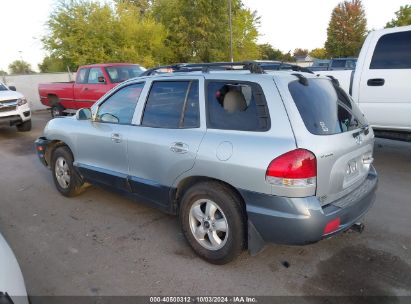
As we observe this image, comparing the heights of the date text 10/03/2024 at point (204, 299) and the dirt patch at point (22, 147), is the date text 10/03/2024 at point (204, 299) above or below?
above

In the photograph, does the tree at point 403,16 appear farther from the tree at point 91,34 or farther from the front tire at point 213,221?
the front tire at point 213,221

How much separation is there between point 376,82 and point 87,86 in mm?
8072

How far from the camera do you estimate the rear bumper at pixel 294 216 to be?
2605 millimetres

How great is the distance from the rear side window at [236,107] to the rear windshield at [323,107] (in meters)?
0.28

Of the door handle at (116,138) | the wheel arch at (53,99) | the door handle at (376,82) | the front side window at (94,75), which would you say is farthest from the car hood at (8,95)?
the door handle at (376,82)

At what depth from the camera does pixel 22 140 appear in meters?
9.60

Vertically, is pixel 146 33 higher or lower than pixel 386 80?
higher

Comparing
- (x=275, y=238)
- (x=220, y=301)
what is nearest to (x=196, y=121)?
(x=275, y=238)

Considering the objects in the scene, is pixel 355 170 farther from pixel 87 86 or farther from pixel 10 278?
pixel 87 86

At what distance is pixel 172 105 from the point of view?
3451mm

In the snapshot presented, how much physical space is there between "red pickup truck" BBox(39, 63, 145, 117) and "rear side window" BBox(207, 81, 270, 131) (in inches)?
286

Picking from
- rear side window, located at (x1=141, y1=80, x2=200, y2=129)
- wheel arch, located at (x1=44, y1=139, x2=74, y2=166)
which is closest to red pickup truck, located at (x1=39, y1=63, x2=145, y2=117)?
wheel arch, located at (x1=44, y1=139, x2=74, y2=166)

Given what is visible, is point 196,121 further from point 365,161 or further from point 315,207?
point 365,161

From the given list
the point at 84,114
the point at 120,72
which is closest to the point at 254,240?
the point at 84,114
